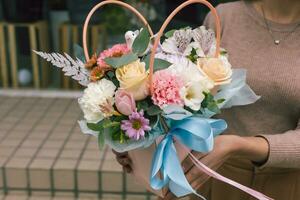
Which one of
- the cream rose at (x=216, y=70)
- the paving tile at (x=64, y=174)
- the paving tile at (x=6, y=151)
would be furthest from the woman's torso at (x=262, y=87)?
the paving tile at (x=6, y=151)

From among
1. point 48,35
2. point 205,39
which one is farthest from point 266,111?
point 48,35

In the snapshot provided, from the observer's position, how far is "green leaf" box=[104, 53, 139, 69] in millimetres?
952

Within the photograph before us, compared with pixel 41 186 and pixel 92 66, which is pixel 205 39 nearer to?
pixel 92 66

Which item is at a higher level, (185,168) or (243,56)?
(243,56)

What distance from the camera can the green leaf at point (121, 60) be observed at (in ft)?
3.12

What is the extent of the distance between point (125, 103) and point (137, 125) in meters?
0.05

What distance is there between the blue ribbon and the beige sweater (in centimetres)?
24

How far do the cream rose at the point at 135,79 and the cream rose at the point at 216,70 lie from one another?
0.45 feet

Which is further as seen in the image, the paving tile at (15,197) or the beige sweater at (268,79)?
the paving tile at (15,197)

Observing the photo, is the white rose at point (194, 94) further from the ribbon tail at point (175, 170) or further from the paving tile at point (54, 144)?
the paving tile at point (54, 144)

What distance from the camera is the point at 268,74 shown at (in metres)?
1.22

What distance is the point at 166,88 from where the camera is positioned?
36.5 inches

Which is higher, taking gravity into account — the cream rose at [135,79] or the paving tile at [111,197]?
the cream rose at [135,79]

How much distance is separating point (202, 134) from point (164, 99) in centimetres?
11
